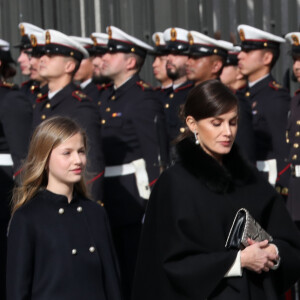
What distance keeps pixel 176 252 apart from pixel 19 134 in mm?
2800

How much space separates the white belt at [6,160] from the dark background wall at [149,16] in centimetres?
229

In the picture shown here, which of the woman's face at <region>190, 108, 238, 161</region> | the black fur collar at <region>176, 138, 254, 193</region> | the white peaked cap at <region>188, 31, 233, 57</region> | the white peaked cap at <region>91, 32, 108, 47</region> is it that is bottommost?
the black fur collar at <region>176, 138, 254, 193</region>

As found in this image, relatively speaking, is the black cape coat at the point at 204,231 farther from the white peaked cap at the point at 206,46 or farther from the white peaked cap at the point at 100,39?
the white peaked cap at the point at 100,39

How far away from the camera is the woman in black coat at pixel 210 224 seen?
4504 millimetres

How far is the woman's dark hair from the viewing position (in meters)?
4.66

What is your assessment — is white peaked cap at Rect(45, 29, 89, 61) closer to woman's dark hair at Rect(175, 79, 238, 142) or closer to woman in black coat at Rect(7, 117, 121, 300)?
woman in black coat at Rect(7, 117, 121, 300)

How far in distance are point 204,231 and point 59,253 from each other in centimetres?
67

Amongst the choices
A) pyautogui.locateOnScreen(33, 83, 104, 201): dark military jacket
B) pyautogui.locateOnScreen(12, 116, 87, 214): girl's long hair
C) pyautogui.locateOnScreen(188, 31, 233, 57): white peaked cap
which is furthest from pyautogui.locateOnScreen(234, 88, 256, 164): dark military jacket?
pyautogui.locateOnScreen(12, 116, 87, 214): girl's long hair

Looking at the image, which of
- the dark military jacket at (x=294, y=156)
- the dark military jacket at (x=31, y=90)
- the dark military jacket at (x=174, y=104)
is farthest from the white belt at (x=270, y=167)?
the dark military jacket at (x=31, y=90)

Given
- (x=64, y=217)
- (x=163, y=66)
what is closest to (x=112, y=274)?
(x=64, y=217)

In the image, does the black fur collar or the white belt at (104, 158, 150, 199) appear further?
the white belt at (104, 158, 150, 199)

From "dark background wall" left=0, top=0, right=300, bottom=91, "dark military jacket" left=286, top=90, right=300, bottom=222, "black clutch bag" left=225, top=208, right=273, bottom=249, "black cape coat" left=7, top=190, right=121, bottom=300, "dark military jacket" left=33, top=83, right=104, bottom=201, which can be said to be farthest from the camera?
"dark background wall" left=0, top=0, right=300, bottom=91

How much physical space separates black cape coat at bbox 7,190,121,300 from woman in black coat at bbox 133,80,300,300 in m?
0.20

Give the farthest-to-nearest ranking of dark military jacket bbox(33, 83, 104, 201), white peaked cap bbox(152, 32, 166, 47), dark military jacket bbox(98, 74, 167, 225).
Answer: white peaked cap bbox(152, 32, 166, 47) → dark military jacket bbox(98, 74, 167, 225) → dark military jacket bbox(33, 83, 104, 201)
